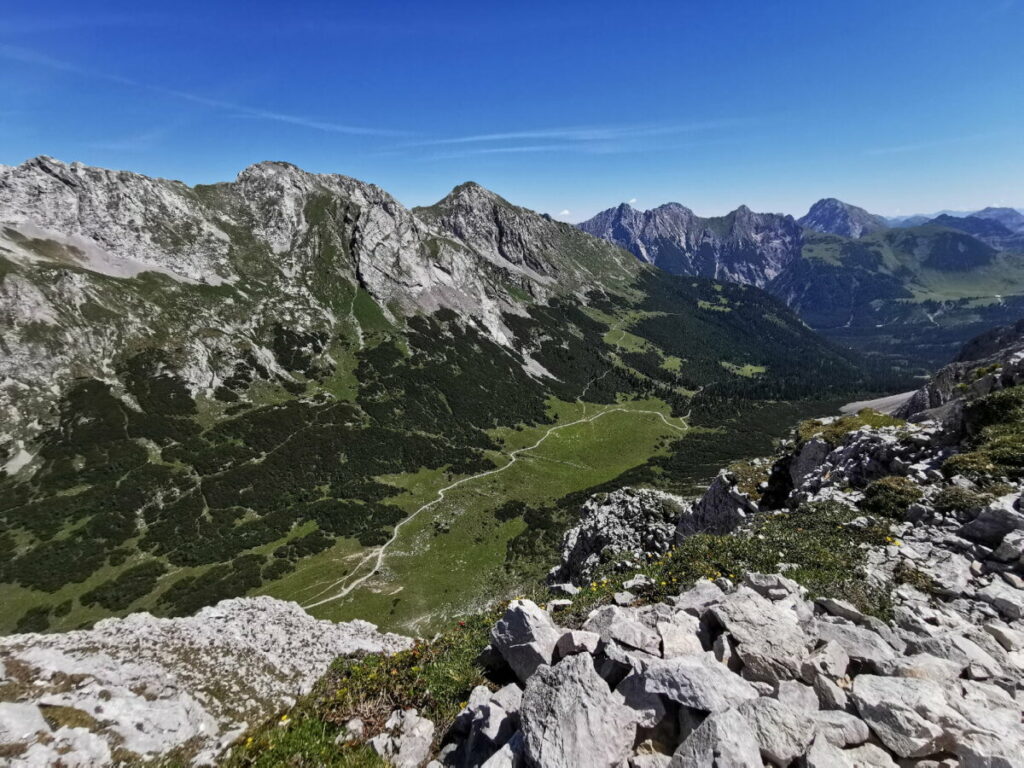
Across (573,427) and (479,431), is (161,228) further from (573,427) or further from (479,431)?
(573,427)

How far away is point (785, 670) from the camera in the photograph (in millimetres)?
10273

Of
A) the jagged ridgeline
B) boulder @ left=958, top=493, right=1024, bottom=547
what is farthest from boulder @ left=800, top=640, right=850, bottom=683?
the jagged ridgeline

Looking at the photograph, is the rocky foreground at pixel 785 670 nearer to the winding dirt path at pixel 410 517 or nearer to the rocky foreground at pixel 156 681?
the rocky foreground at pixel 156 681

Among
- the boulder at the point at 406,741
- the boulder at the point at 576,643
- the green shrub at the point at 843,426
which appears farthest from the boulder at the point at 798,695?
the green shrub at the point at 843,426

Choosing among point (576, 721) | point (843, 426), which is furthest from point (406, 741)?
point (843, 426)

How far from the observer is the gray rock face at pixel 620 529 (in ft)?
142

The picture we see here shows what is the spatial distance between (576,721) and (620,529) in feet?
125

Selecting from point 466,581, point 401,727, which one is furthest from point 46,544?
point 401,727

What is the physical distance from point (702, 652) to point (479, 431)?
172 metres

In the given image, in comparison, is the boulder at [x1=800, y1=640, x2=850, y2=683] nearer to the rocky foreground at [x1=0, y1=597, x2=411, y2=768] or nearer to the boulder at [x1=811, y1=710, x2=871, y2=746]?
the boulder at [x1=811, y1=710, x2=871, y2=746]

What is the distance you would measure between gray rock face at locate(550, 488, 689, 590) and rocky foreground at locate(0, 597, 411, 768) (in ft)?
67.2

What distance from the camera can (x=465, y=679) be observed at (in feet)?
45.0

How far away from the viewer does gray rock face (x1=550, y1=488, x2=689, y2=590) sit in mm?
43188

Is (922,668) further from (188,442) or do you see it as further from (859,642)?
(188,442)
